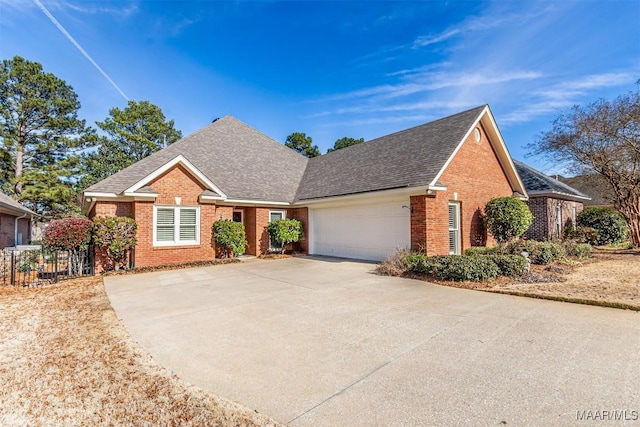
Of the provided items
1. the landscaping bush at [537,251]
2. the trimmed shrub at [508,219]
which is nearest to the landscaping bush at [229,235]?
the landscaping bush at [537,251]

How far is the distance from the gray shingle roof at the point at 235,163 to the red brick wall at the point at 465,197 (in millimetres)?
8295

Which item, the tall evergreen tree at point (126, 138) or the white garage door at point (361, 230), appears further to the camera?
the tall evergreen tree at point (126, 138)

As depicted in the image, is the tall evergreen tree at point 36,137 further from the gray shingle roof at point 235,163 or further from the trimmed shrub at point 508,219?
the trimmed shrub at point 508,219

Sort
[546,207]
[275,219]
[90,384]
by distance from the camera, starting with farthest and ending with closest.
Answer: [275,219] → [546,207] → [90,384]

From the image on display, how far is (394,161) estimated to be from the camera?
14.4 metres

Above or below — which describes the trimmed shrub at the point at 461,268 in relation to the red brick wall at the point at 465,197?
below

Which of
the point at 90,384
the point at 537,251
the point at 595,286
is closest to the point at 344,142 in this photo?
the point at 537,251

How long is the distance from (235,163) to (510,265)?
14730 millimetres

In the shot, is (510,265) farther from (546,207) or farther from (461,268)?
(546,207)

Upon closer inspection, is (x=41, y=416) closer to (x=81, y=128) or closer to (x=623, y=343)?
(x=623, y=343)

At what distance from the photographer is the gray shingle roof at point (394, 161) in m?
12.5

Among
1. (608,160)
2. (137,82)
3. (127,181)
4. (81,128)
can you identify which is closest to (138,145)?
(81,128)

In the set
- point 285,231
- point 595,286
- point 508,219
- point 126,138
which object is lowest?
point 595,286

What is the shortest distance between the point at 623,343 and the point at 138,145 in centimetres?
4337
